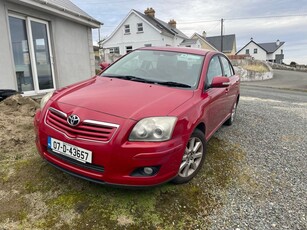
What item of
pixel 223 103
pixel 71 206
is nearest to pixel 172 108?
pixel 71 206

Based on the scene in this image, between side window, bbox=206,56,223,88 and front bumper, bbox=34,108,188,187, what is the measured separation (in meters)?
1.39

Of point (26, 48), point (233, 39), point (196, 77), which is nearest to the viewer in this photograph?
point (196, 77)

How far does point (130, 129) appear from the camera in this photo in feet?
7.55

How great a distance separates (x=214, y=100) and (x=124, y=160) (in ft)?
5.90

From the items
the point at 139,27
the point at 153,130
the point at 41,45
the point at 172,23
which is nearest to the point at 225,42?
the point at 172,23

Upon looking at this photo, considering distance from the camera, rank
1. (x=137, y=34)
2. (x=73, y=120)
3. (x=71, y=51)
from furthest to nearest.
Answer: (x=137, y=34) < (x=71, y=51) < (x=73, y=120)

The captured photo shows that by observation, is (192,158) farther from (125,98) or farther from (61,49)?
(61,49)

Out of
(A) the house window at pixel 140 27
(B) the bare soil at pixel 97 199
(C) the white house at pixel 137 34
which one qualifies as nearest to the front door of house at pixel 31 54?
(B) the bare soil at pixel 97 199

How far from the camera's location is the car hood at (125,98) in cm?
247

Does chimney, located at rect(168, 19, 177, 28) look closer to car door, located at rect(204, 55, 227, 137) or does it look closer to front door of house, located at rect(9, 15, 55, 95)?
front door of house, located at rect(9, 15, 55, 95)

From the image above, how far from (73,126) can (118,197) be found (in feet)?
2.87

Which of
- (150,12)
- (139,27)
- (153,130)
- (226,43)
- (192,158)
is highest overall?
(150,12)

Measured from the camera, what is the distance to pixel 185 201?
8.81ft

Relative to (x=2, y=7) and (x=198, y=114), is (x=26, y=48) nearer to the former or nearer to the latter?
(x=2, y=7)
